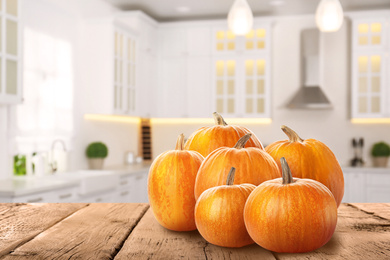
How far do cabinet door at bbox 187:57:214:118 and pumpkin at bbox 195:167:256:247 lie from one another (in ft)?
17.2

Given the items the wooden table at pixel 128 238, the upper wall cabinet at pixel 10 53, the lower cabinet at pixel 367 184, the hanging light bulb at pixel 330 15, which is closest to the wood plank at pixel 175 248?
the wooden table at pixel 128 238

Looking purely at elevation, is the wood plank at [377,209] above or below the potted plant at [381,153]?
above

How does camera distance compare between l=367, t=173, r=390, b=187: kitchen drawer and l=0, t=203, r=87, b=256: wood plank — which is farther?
l=367, t=173, r=390, b=187: kitchen drawer

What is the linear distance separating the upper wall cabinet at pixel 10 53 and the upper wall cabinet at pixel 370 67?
416 centimetres

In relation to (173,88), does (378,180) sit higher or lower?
lower

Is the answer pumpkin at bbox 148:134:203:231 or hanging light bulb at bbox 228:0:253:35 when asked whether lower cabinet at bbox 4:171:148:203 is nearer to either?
hanging light bulb at bbox 228:0:253:35

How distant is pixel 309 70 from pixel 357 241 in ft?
17.7

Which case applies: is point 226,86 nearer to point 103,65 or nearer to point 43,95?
point 103,65

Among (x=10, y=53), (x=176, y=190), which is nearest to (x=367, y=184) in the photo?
(x=10, y=53)

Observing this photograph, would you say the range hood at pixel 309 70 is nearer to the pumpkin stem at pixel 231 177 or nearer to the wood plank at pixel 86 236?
the wood plank at pixel 86 236

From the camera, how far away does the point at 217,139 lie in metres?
0.75

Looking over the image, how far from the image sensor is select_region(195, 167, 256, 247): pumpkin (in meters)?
0.59

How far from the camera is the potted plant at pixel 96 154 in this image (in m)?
4.75

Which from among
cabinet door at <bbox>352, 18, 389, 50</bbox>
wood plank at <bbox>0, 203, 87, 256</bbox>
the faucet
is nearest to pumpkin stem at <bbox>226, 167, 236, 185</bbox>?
wood plank at <bbox>0, 203, 87, 256</bbox>
